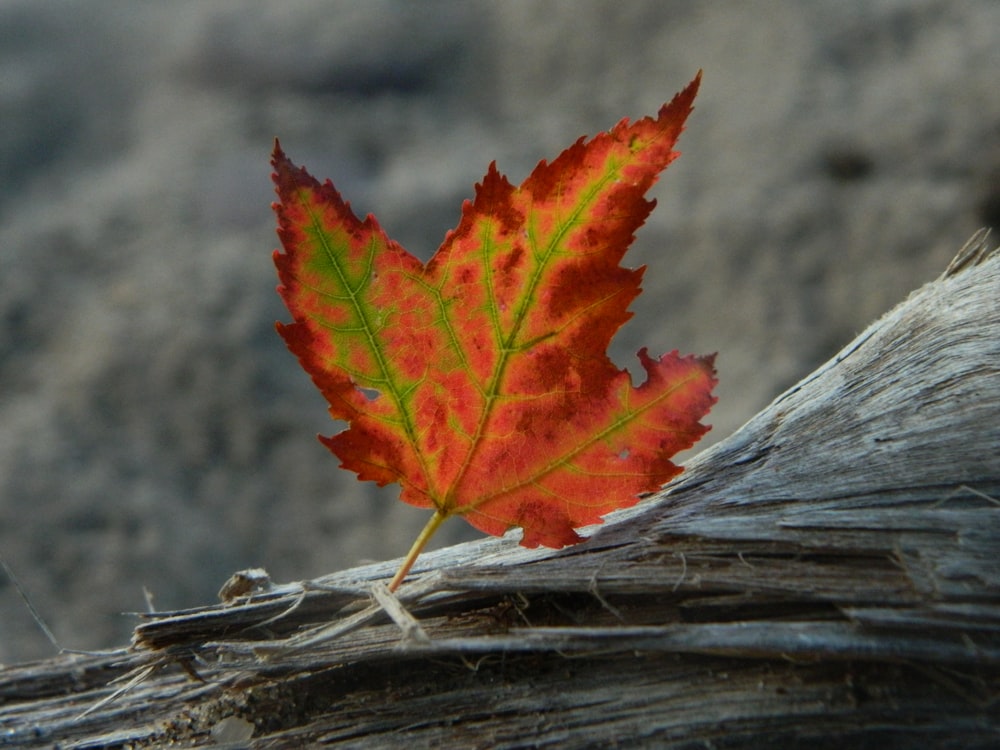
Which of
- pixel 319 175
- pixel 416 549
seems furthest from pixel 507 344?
pixel 319 175

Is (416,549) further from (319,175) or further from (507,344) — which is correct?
(319,175)

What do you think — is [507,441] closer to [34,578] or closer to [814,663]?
[814,663]

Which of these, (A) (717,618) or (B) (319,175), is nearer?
(A) (717,618)

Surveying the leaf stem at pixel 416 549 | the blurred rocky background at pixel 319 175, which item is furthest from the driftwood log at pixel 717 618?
the blurred rocky background at pixel 319 175

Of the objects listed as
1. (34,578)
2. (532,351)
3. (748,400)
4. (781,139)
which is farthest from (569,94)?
(532,351)

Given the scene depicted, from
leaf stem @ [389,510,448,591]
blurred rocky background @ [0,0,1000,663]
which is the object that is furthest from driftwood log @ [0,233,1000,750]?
blurred rocky background @ [0,0,1000,663]

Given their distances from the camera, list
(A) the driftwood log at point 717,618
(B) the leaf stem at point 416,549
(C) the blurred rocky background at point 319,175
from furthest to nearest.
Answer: (C) the blurred rocky background at point 319,175 < (B) the leaf stem at point 416,549 < (A) the driftwood log at point 717,618

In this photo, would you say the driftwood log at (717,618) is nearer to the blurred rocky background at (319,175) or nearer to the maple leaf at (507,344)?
the maple leaf at (507,344)
